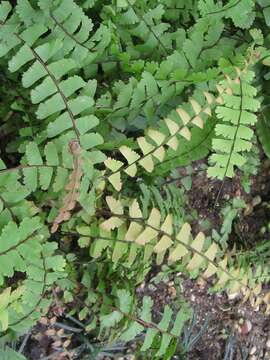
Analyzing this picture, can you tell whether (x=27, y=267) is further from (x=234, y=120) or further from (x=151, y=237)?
(x=234, y=120)

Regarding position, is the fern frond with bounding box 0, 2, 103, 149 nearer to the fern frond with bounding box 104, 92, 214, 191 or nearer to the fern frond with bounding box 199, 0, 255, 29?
the fern frond with bounding box 104, 92, 214, 191

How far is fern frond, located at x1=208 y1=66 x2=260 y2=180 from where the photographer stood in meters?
1.42

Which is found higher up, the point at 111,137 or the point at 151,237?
the point at 111,137

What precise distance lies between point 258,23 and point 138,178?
24.6 inches

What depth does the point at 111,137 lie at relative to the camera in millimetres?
1587

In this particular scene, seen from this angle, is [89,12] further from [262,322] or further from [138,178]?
[262,322]

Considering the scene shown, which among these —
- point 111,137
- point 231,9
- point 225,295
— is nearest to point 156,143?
point 111,137

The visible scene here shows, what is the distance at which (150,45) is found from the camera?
5.26ft

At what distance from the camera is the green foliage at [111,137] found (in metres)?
1.35

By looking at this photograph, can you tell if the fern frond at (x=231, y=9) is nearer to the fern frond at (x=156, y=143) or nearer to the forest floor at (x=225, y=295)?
the fern frond at (x=156, y=143)

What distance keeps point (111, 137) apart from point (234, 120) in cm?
35

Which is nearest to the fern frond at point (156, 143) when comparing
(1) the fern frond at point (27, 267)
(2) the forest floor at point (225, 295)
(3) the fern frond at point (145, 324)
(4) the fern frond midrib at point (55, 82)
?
(4) the fern frond midrib at point (55, 82)

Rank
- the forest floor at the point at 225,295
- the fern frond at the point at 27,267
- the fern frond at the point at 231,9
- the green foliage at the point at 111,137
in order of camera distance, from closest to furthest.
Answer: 1. the fern frond at the point at 27,267
2. the green foliage at the point at 111,137
3. the fern frond at the point at 231,9
4. the forest floor at the point at 225,295

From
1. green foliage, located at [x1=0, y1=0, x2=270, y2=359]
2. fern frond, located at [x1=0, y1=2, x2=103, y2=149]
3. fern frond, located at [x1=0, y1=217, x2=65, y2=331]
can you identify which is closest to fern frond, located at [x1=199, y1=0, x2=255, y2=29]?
green foliage, located at [x1=0, y1=0, x2=270, y2=359]
